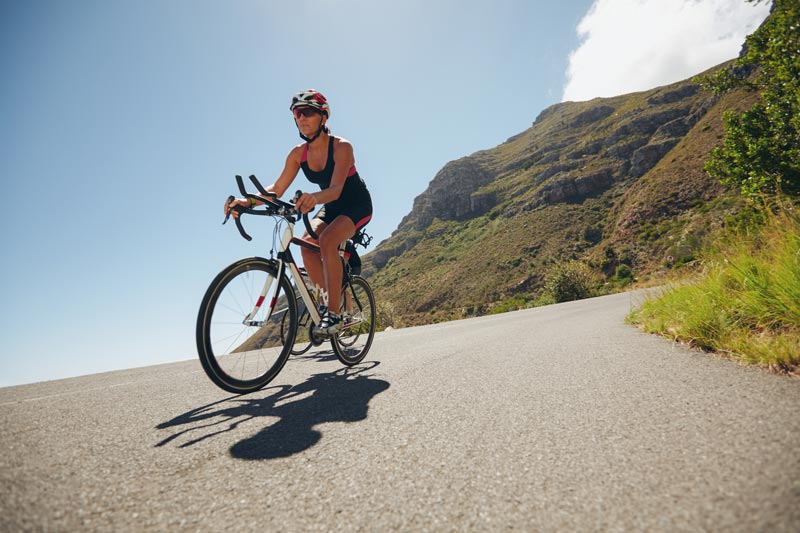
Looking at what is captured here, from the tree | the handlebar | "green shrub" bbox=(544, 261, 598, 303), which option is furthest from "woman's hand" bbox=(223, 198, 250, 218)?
"green shrub" bbox=(544, 261, 598, 303)

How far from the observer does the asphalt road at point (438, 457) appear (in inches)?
35.4

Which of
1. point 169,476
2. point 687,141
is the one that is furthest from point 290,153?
point 687,141

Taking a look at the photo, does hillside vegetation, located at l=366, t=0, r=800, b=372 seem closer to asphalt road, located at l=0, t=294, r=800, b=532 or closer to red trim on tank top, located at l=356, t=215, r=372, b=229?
asphalt road, located at l=0, t=294, r=800, b=532

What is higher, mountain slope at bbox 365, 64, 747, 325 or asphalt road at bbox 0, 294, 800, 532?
mountain slope at bbox 365, 64, 747, 325

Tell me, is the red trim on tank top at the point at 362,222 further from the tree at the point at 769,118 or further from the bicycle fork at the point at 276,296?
the tree at the point at 769,118

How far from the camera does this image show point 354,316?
13.5 feet

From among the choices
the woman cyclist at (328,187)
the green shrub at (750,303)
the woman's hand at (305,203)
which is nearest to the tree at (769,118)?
the green shrub at (750,303)

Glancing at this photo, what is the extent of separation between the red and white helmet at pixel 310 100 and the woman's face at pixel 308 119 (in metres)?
0.04

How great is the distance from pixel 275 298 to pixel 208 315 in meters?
0.61

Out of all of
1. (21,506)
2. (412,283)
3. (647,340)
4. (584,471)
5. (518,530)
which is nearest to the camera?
(518,530)

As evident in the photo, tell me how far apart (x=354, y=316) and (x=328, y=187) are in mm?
1594

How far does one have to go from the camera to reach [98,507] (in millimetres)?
1008

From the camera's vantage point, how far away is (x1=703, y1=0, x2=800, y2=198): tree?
7.20 meters

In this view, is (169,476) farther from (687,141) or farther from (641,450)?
(687,141)
